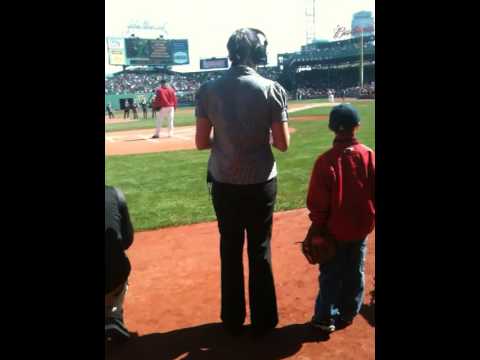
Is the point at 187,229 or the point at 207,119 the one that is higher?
the point at 207,119

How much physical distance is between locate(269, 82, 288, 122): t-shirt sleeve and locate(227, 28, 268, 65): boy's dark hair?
9.1 inches

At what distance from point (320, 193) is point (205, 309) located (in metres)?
1.35

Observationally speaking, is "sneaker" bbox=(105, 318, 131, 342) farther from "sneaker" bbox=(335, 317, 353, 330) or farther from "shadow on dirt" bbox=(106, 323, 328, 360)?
"sneaker" bbox=(335, 317, 353, 330)

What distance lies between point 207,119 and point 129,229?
83cm

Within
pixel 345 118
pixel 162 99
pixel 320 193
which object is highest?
pixel 162 99

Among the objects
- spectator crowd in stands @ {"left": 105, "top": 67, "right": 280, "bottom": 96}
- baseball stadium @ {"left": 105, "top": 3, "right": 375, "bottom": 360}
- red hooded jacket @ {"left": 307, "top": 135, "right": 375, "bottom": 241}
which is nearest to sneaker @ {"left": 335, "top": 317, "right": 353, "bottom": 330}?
baseball stadium @ {"left": 105, "top": 3, "right": 375, "bottom": 360}

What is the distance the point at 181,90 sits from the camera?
65.4 meters

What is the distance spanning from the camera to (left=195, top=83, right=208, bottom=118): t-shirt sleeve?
2689mm

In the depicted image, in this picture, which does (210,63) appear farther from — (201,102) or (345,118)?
(345,118)

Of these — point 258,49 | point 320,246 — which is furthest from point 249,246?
point 258,49

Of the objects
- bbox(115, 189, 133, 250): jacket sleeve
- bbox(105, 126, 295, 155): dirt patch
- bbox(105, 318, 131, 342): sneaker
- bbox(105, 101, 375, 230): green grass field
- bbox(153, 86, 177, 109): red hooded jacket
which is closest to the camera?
bbox(115, 189, 133, 250): jacket sleeve

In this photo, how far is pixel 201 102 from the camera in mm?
2725
